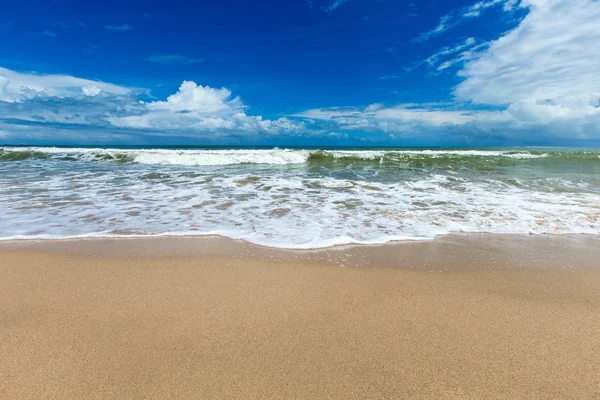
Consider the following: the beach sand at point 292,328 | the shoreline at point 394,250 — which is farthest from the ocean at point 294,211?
the beach sand at point 292,328

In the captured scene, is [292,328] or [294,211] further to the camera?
[294,211]

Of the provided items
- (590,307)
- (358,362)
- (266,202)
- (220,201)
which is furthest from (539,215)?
(220,201)

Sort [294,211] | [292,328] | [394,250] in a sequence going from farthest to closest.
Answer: [294,211], [394,250], [292,328]

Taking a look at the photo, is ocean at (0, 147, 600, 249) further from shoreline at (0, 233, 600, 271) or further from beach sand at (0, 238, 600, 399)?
beach sand at (0, 238, 600, 399)

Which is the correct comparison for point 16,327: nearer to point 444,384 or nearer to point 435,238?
point 444,384

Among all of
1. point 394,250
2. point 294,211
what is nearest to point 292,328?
point 394,250

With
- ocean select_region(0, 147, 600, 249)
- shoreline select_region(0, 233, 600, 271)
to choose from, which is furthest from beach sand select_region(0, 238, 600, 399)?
ocean select_region(0, 147, 600, 249)

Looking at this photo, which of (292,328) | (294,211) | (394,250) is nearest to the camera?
(292,328)

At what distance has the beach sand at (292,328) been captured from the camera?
1.81 m

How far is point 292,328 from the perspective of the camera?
2.36 metres

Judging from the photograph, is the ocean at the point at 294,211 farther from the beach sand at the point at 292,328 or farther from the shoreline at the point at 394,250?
the beach sand at the point at 292,328

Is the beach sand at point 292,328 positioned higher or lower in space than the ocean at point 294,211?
lower

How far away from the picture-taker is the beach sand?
1.81 metres

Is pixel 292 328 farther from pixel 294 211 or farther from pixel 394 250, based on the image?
pixel 294 211
